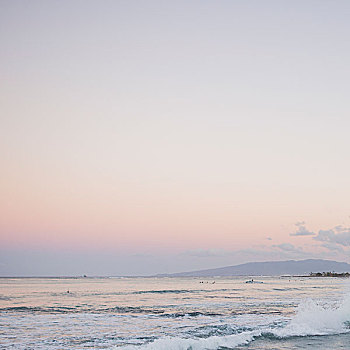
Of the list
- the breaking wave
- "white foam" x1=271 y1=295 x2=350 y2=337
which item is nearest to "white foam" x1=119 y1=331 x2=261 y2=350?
the breaking wave

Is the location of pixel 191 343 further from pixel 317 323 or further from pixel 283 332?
pixel 317 323

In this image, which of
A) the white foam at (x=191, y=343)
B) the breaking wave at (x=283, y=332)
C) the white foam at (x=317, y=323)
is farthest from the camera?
the white foam at (x=317, y=323)

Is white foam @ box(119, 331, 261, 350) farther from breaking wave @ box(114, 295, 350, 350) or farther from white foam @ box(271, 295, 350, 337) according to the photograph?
white foam @ box(271, 295, 350, 337)

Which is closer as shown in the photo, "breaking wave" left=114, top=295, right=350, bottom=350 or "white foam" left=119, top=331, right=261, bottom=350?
"white foam" left=119, top=331, right=261, bottom=350

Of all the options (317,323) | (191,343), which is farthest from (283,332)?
(191,343)

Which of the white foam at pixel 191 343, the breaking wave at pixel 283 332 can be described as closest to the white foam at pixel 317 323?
the breaking wave at pixel 283 332

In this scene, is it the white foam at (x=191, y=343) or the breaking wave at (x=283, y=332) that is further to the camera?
the breaking wave at (x=283, y=332)

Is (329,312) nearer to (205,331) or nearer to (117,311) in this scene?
(205,331)

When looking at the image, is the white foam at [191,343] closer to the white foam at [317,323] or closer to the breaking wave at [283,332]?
the breaking wave at [283,332]

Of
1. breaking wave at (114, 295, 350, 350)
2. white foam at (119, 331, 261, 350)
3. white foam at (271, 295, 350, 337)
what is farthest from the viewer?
white foam at (271, 295, 350, 337)

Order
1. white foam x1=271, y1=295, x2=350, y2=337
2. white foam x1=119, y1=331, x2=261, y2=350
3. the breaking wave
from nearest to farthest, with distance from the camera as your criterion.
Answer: white foam x1=119, y1=331, x2=261, y2=350
the breaking wave
white foam x1=271, y1=295, x2=350, y2=337

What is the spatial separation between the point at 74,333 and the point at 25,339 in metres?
2.55

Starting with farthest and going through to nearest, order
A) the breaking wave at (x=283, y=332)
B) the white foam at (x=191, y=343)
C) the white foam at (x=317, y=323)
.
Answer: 1. the white foam at (x=317, y=323)
2. the breaking wave at (x=283, y=332)
3. the white foam at (x=191, y=343)

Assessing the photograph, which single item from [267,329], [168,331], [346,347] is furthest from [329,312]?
[168,331]
